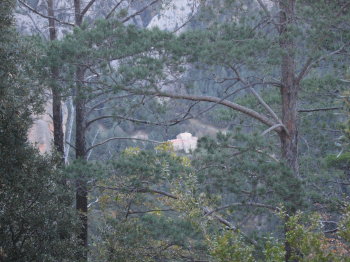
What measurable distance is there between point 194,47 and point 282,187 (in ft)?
8.29

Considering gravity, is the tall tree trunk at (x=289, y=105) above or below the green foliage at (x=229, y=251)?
above

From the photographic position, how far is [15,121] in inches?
243

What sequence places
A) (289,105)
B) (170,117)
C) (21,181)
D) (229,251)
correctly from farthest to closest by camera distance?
(170,117), (289,105), (21,181), (229,251)

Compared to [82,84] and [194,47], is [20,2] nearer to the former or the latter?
[82,84]

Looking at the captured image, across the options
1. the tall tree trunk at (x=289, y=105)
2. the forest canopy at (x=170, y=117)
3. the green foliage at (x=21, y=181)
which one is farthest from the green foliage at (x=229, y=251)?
the tall tree trunk at (x=289, y=105)

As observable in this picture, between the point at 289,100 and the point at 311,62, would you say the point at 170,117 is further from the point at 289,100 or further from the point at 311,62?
the point at 311,62

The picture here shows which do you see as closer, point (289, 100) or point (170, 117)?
point (289, 100)

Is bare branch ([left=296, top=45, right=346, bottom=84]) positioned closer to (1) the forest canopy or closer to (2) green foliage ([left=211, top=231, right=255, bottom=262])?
(1) the forest canopy

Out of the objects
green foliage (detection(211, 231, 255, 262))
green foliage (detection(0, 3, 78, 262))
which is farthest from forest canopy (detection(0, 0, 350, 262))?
green foliage (detection(211, 231, 255, 262))

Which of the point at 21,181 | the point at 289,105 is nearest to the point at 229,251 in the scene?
the point at 21,181

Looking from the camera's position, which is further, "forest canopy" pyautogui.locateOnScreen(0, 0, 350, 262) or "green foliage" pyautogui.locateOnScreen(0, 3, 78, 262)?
"forest canopy" pyautogui.locateOnScreen(0, 0, 350, 262)

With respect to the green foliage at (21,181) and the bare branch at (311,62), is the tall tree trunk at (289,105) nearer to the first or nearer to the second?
the bare branch at (311,62)

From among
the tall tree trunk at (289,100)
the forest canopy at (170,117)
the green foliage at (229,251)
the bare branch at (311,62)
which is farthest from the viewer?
the tall tree trunk at (289,100)

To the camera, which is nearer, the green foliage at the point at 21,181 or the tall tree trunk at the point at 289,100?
the green foliage at the point at 21,181
